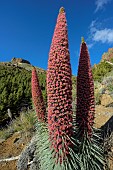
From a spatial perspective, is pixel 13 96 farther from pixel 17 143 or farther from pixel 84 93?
pixel 84 93

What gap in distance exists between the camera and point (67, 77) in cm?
348

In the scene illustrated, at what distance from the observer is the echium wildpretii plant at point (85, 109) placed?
384 cm

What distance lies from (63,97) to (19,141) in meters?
6.04

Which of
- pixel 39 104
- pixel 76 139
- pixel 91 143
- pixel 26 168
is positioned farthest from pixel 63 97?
pixel 26 168

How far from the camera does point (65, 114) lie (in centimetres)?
354

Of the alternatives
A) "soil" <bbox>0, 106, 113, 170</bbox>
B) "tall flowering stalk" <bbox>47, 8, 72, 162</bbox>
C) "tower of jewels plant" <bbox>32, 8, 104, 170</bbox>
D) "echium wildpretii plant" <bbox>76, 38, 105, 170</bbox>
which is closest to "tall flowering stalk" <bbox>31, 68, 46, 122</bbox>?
"tower of jewels plant" <bbox>32, 8, 104, 170</bbox>

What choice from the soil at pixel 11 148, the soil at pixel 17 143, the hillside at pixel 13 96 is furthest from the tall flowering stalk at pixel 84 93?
the hillside at pixel 13 96

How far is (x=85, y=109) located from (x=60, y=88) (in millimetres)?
684

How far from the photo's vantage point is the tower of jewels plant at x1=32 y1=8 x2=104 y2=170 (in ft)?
11.4

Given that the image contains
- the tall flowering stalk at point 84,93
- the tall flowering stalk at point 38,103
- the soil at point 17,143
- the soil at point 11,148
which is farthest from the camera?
the soil at point 11,148

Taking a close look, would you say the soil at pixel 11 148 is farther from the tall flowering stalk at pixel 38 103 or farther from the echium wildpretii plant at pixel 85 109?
the echium wildpretii plant at pixel 85 109

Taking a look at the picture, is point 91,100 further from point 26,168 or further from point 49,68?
point 26,168

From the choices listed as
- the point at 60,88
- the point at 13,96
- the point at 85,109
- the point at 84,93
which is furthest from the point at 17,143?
the point at 13,96

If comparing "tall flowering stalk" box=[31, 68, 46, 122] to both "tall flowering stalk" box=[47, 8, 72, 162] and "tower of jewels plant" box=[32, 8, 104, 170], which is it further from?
"tall flowering stalk" box=[47, 8, 72, 162]
